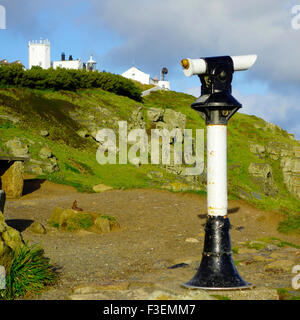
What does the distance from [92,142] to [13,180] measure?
15968 millimetres

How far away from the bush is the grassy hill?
905 mm

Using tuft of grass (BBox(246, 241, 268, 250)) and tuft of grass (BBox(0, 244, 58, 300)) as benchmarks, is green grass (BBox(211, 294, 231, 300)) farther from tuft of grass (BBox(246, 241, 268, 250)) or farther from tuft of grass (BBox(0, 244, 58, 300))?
tuft of grass (BBox(246, 241, 268, 250))

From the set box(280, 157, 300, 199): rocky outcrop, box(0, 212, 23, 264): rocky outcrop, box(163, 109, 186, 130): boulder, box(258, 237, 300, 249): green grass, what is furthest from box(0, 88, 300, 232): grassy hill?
box(0, 212, 23, 264): rocky outcrop

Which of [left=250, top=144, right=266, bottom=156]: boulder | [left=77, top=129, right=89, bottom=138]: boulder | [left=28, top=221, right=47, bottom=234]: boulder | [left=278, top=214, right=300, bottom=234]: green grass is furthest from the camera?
[left=250, top=144, right=266, bottom=156]: boulder

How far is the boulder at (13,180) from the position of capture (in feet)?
60.4

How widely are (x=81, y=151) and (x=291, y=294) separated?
26.0 metres

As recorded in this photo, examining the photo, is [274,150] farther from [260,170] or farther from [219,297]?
[219,297]

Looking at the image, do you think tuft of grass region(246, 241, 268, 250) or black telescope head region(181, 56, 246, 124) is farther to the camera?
tuft of grass region(246, 241, 268, 250)

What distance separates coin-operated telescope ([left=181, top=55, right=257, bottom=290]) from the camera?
20.4 feet

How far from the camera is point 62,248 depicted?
11.1 m

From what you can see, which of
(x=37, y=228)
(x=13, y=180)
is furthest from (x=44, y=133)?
(x=37, y=228)

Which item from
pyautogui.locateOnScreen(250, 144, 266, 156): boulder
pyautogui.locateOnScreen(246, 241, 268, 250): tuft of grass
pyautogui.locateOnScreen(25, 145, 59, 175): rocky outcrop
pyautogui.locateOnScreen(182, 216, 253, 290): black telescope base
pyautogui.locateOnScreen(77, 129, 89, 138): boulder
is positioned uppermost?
pyautogui.locateOnScreen(77, 129, 89, 138): boulder

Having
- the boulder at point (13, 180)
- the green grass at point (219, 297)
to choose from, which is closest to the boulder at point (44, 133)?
the boulder at point (13, 180)
